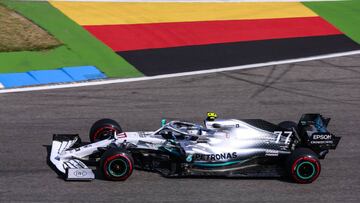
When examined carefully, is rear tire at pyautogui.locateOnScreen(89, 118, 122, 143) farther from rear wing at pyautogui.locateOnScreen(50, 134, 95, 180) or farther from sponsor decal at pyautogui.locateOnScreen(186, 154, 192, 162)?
sponsor decal at pyautogui.locateOnScreen(186, 154, 192, 162)

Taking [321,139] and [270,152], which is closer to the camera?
[270,152]

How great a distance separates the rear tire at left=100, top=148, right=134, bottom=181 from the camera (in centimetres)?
1273

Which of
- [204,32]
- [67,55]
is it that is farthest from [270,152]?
[204,32]

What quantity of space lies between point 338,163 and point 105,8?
13199 mm

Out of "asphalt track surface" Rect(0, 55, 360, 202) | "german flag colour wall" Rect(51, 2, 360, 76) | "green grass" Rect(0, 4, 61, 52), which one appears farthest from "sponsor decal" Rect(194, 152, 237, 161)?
"green grass" Rect(0, 4, 61, 52)

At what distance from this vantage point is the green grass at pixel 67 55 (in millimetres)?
20172

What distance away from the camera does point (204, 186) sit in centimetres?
1288

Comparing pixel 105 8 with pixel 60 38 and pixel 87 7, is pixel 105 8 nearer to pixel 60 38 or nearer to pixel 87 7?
pixel 87 7

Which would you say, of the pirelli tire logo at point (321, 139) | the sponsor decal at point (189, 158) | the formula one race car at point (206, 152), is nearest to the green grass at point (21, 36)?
the formula one race car at point (206, 152)

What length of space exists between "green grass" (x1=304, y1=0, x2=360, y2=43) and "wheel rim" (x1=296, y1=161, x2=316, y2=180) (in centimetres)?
1198

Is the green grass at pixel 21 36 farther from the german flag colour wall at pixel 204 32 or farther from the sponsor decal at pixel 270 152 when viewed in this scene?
the sponsor decal at pixel 270 152

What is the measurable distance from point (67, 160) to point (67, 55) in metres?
8.14

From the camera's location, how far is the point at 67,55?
69.1ft

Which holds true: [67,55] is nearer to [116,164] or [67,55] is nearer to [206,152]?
[116,164]
